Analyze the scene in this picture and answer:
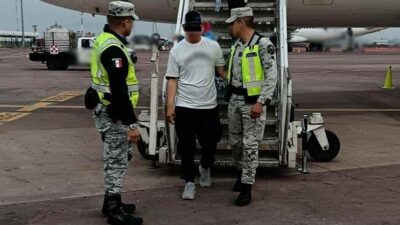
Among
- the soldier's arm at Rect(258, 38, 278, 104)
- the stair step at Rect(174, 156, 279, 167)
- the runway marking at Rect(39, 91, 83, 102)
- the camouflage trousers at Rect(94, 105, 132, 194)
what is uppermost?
the soldier's arm at Rect(258, 38, 278, 104)

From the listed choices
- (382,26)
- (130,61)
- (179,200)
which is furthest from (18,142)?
(382,26)

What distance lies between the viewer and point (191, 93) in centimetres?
558

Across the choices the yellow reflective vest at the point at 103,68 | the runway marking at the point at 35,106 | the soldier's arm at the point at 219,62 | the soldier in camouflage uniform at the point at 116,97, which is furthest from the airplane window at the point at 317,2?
the runway marking at the point at 35,106

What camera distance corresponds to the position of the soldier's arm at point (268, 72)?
5285 millimetres

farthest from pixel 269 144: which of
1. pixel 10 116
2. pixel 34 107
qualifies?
pixel 34 107

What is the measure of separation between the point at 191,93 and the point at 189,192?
0.99 meters

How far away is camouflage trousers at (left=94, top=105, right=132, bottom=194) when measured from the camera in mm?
4695

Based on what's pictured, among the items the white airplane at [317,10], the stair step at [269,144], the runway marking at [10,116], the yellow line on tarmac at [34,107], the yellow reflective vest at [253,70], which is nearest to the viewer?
the yellow reflective vest at [253,70]

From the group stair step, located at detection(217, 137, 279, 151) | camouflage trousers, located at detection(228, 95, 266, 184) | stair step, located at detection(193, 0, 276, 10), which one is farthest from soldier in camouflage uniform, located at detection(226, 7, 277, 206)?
stair step, located at detection(193, 0, 276, 10)

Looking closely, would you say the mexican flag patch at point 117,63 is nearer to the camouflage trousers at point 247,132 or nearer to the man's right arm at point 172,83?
the man's right arm at point 172,83

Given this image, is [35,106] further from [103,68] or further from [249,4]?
[103,68]

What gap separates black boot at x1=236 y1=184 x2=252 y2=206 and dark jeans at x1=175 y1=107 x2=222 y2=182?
1.75ft

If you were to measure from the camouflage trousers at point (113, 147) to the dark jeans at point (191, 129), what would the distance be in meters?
0.86

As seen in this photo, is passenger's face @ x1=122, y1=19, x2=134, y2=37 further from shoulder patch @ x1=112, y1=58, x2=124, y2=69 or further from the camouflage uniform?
the camouflage uniform
